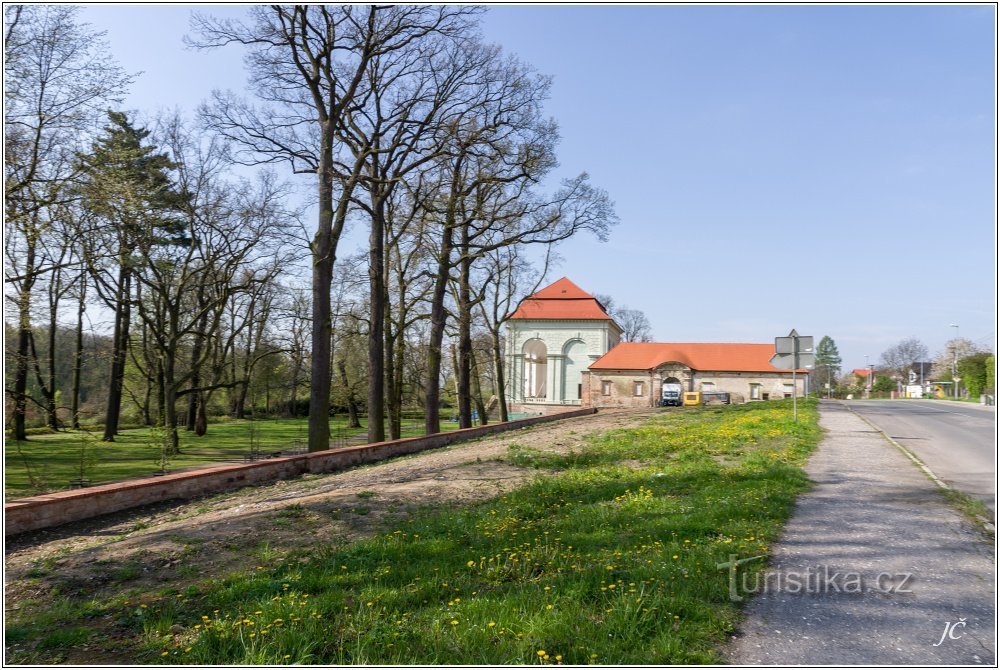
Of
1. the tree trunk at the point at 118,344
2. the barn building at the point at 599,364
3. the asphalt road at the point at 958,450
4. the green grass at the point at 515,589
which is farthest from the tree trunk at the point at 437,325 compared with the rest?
the barn building at the point at 599,364

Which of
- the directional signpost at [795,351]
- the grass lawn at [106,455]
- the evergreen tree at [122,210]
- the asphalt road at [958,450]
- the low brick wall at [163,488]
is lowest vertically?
the grass lawn at [106,455]

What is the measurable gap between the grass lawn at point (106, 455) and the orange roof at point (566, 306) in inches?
1281

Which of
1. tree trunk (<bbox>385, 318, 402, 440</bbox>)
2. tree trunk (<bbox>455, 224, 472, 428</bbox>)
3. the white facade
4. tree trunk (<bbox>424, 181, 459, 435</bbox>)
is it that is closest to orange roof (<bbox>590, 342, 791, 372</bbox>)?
the white facade

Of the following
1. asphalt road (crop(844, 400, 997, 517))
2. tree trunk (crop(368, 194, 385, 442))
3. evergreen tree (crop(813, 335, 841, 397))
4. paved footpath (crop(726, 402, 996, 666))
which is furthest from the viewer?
evergreen tree (crop(813, 335, 841, 397))

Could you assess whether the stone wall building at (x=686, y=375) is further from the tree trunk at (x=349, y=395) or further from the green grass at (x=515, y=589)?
the green grass at (x=515, y=589)

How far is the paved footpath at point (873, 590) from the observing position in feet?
13.1

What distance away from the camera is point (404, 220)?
27000 mm

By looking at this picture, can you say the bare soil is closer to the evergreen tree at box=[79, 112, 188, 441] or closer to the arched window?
the evergreen tree at box=[79, 112, 188, 441]

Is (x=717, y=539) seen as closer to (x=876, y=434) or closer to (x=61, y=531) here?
(x=61, y=531)

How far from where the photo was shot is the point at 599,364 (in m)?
60.1

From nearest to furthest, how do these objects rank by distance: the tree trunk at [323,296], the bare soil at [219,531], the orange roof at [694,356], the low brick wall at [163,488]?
the bare soil at [219,531] < the low brick wall at [163,488] < the tree trunk at [323,296] < the orange roof at [694,356]

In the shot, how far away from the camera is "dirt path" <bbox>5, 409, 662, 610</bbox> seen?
6.23 metres

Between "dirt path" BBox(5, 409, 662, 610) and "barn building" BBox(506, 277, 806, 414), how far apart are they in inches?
1660

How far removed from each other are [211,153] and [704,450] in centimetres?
A: 2243
